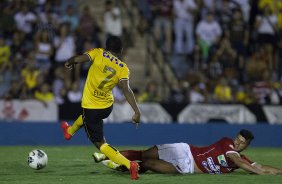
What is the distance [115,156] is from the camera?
450 inches

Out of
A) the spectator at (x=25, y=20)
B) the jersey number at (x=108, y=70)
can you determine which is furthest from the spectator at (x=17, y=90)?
the jersey number at (x=108, y=70)

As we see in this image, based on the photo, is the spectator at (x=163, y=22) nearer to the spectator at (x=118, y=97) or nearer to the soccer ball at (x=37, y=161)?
the spectator at (x=118, y=97)

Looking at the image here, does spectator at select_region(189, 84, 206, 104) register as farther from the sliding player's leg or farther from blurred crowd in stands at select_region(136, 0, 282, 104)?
the sliding player's leg

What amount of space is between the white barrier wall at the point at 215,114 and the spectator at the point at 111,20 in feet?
10.9

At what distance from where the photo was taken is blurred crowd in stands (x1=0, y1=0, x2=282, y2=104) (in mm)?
20250

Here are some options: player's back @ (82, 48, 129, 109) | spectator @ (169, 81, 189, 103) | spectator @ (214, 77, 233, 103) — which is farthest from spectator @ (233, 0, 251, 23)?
player's back @ (82, 48, 129, 109)

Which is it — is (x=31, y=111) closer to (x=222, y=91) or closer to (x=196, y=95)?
(x=196, y=95)

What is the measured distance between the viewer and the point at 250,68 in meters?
22.0

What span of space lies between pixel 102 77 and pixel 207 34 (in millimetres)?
10788

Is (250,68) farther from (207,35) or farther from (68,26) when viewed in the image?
(68,26)

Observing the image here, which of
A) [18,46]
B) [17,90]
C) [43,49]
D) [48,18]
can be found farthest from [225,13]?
[17,90]

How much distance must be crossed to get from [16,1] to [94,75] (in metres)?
10.3

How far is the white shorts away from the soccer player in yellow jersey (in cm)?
72

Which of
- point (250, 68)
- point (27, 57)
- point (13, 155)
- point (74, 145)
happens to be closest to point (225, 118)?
point (250, 68)
